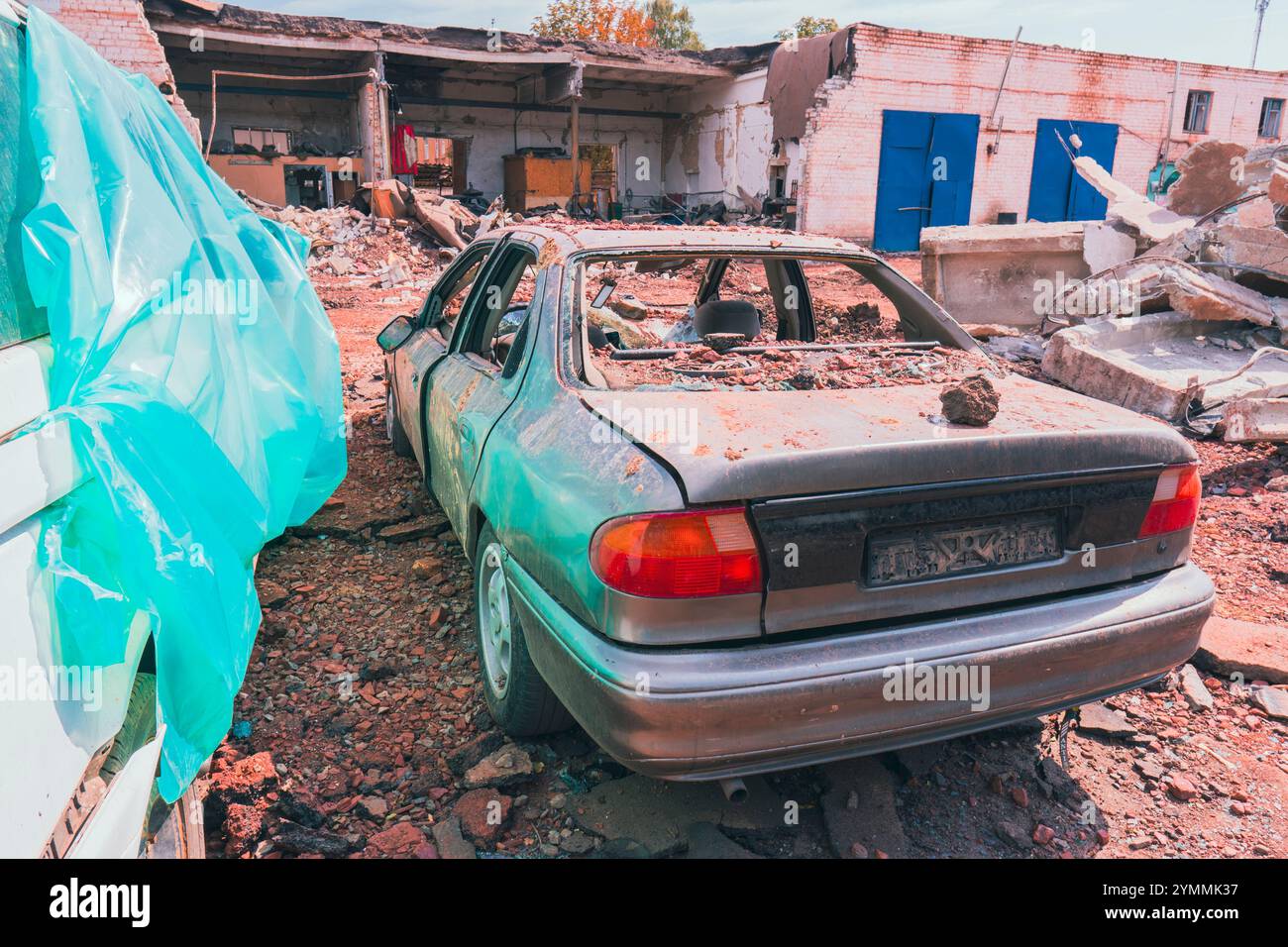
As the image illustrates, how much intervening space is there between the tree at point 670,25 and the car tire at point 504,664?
54780 millimetres

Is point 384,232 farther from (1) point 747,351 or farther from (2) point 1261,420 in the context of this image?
(1) point 747,351

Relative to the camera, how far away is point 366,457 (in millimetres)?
5469

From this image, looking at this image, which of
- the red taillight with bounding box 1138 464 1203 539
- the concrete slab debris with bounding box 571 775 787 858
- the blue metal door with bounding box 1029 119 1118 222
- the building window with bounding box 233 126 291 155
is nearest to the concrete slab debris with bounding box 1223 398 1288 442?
the red taillight with bounding box 1138 464 1203 539

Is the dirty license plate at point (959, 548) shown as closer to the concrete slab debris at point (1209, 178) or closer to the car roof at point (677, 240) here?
the car roof at point (677, 240)

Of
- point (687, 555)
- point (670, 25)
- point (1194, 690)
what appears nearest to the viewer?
point (687, 555)

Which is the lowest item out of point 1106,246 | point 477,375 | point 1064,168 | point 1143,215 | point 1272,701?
point 1272,701

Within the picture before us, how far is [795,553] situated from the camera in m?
1.96

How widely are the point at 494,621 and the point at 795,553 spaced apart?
1.27m

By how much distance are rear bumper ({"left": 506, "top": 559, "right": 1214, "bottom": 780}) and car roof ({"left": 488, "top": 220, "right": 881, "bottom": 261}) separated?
52.2 inches

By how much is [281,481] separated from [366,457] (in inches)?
87.5

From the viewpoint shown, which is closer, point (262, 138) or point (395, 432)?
point (395, 432)

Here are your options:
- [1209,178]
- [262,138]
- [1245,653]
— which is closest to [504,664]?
[1245,653]
